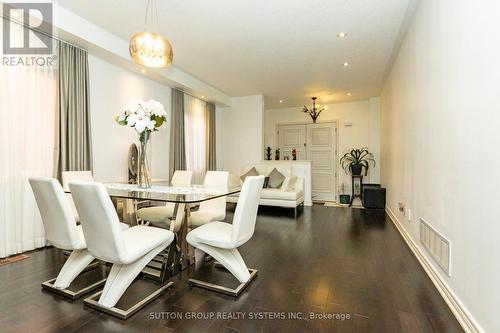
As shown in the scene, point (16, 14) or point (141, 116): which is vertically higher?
point (16, 14)

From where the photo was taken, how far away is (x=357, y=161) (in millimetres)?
6469

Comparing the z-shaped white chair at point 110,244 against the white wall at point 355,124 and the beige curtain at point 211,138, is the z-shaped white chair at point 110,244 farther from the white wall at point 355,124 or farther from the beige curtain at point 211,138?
the white wall at point 355,124

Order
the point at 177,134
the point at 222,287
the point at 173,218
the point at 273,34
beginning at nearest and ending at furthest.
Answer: the point at 222,287 < the point at 173,218 < the point at 273,34 < the point at 177,134

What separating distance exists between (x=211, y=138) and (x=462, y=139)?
5.36 m

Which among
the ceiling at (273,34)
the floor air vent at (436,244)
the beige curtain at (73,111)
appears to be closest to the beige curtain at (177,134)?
the ceiling at (273,34)

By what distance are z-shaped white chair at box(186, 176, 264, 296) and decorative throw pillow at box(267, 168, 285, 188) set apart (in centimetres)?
343

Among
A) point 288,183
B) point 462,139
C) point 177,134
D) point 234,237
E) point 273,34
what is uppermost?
point 273,34

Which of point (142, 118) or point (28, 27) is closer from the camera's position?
point (142, 118)

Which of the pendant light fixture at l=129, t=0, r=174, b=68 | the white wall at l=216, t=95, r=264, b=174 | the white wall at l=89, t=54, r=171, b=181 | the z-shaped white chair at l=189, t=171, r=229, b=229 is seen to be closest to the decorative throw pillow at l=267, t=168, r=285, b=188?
the white wall at l=216, t=95, r=264, b=174

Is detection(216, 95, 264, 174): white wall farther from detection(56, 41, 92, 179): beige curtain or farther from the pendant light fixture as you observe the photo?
the pendant light fixture

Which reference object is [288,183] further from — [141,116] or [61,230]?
[61,230]

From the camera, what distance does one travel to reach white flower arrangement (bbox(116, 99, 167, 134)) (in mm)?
2541

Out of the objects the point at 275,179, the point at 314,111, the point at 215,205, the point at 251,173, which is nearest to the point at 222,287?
the point at 215,205

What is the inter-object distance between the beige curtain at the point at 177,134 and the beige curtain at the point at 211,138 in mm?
1054
